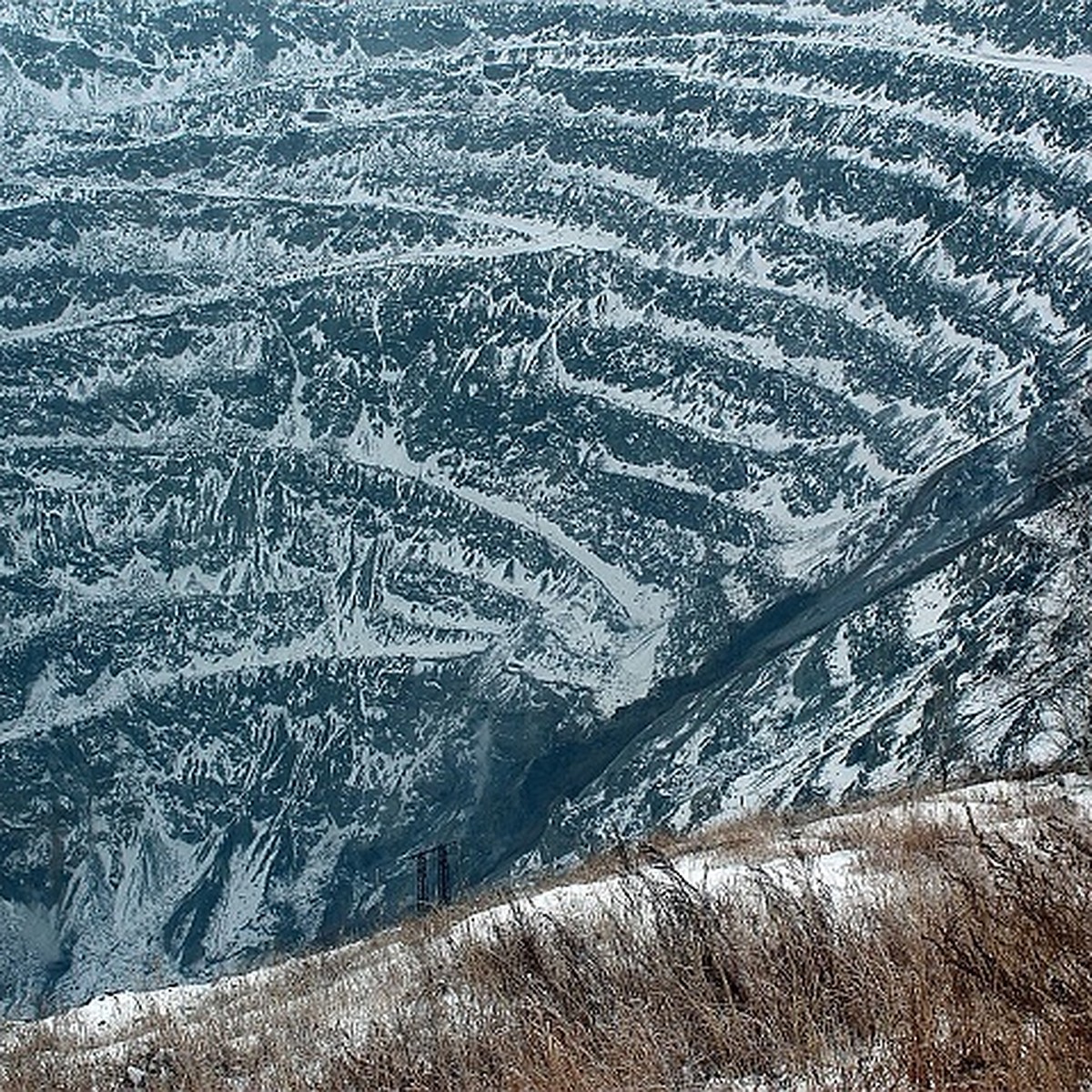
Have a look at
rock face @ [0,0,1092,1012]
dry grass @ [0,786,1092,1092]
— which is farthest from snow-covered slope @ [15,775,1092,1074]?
rock face @ [0,0,1092,1012]

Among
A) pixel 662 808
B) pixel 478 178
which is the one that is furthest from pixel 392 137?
pixel 662 808

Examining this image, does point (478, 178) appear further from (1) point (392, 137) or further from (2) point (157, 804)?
(2) point (157, 804)

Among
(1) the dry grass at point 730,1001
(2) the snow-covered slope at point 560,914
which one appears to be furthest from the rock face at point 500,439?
(1) the dry grass at point 730,1001

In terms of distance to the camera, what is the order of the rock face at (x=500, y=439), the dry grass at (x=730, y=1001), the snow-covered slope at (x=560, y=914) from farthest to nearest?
the rock face at (x=500, y=439) → the snow-covered slope at (x=560, y=914) → the dry grass at (x=730, y=1001)

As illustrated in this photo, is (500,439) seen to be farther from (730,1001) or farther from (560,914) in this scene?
(730,1001)

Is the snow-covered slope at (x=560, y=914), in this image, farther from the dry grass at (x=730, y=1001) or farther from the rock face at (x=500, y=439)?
the rock face at (x=500, y=439)
